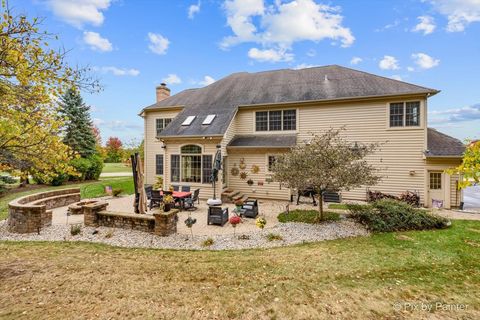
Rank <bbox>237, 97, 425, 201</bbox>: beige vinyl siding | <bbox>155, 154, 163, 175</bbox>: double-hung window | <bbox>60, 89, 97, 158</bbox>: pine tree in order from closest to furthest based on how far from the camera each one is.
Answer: <bbox>237, 97, 425, 201</bbox>: beige vinyl siding
<bbox>155, 154, 163, 175</bbox>: double-hung window
<bbox>60, 89, 97, 158</bbox>: pine tree

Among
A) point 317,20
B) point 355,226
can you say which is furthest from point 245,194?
point 317,20

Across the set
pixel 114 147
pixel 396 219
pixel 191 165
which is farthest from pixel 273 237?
pixel 114 147

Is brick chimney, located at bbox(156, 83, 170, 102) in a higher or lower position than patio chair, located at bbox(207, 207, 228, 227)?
higher

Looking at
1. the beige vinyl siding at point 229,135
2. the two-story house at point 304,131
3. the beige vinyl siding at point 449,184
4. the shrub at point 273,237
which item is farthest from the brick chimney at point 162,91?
the beige vinyl siding at point 449,184

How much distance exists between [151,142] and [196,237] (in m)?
13.5

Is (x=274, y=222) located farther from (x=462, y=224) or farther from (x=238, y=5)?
(x=238, y=5)

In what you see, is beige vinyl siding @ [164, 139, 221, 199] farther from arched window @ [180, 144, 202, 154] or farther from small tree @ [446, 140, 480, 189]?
small tree @ [446, 140, 480, 189]

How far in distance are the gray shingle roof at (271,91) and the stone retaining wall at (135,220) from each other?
22.5 feet

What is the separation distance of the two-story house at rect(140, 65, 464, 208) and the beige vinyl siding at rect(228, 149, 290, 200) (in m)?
0.06

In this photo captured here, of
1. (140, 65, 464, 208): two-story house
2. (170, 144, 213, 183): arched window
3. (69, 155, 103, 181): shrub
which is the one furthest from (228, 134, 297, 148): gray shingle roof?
(69, 155, 103, 181): shrub

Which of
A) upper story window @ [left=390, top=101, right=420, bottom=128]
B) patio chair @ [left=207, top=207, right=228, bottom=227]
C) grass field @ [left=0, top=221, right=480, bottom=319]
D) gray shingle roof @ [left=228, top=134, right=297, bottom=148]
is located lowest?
grass field @ [left=0, top=221, right=480, bottom=319]

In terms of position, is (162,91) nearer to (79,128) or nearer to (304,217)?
(79,128)

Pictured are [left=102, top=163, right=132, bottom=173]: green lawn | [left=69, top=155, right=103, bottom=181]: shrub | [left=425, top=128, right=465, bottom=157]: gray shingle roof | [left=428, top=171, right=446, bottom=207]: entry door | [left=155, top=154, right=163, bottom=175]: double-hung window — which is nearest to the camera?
[left=425, top=128, right=465, bottom=157]: gray shingle roof

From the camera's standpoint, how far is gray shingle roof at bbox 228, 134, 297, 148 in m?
13.5
